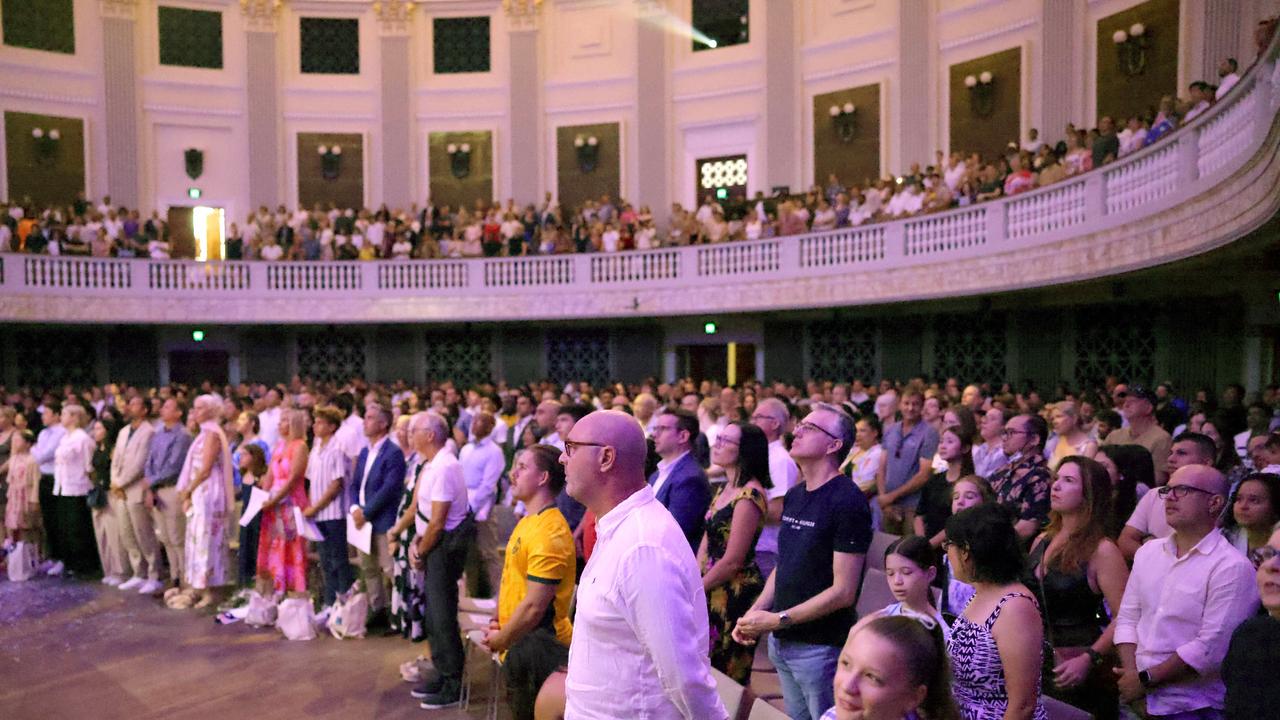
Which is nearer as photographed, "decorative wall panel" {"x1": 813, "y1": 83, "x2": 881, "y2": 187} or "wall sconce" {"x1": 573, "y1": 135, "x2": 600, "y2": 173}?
"decorative wall panel" {"x1": 813, "y1": 83, "x2": 881, "y2": 187}

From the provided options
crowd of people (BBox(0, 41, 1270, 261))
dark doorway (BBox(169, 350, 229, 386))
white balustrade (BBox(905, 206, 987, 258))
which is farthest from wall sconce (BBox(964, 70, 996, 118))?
dark doorway (BBox(169, 350, 229, 386))

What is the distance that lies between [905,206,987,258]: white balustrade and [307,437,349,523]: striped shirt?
957 cm

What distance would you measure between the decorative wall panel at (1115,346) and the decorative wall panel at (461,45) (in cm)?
1474

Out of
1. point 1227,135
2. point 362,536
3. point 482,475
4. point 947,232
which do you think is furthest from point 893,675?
point 947,232

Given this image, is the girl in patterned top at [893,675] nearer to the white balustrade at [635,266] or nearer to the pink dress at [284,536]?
the pink dress at [284,536]

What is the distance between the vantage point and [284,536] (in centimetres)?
721

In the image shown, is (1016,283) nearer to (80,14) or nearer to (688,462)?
(688,462)

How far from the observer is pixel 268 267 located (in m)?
19.7

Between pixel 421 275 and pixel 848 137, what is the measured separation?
918 cm

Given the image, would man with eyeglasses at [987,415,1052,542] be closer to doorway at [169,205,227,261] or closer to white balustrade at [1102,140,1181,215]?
white balustrade at [1102,140,1181,215]

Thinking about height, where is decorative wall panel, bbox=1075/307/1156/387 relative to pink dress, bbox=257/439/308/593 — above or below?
above

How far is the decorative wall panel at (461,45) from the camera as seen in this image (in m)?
22.7

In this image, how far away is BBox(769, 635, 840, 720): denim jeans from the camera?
3533mm

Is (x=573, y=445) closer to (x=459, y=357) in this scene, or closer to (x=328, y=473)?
(x=328, y=473)
